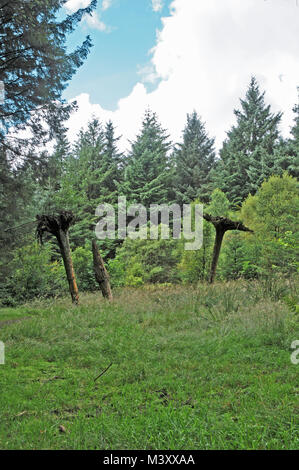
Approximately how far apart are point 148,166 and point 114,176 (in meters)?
4.82

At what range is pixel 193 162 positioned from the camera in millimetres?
34094

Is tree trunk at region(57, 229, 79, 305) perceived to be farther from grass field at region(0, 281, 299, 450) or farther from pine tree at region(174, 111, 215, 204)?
pine tree at region(174, 111, 215, 204)

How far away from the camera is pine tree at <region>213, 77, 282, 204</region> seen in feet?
89.0

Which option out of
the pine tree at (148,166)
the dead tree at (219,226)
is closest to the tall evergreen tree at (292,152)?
the pine tree at (148,166)

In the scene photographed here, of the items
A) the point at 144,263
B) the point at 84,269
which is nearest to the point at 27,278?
the point at 84,269

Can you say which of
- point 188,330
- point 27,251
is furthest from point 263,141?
point 188,330

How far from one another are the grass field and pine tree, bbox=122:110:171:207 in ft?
73.5

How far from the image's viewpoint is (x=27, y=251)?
15.8m

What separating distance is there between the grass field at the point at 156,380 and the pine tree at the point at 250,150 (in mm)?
21475

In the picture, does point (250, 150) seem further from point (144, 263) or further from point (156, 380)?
point (156, 380)

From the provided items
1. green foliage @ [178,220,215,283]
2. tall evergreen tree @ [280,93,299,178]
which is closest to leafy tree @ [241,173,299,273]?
green foliage @ [178,220,215,283]

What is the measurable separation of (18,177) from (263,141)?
76.5 feet
